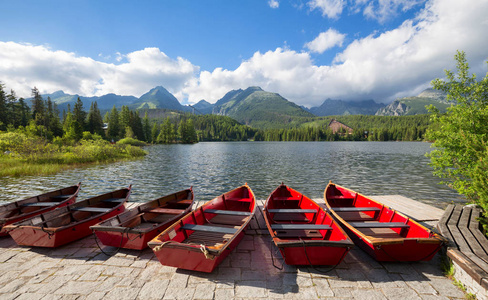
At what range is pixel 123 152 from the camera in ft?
133

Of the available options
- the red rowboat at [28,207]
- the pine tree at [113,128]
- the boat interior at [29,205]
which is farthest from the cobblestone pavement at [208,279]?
the pine tree at [113,128]

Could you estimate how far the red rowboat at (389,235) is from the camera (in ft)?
16.6

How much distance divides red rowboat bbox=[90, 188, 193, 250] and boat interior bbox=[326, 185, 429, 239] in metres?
6.08

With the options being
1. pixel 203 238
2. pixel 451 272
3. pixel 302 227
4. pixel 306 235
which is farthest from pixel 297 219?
pixel 451 272

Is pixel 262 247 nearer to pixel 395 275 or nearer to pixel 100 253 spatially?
pixel 395 275

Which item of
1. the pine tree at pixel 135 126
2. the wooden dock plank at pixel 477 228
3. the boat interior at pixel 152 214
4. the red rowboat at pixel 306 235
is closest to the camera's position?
the red rowboat at pixel 306 235

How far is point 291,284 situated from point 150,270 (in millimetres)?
3455

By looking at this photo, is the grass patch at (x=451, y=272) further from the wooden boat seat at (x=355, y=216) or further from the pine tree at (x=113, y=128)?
the pine tree at (x=113, y=128)

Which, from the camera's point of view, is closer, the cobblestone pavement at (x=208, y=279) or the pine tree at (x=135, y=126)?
the cobblestone pavement at (x=208, y=279)

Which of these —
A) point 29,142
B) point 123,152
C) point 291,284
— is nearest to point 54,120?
point 123,152

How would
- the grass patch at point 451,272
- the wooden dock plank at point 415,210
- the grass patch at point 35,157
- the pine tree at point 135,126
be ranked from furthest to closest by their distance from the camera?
the pine tree at point 135,126, the grass patch at point 35,157, the wooden dock plank at point 415,210, the grass patch at point 451,272

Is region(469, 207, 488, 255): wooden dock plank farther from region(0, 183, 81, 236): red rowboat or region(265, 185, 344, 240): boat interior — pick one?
region(0, 183, 81, 236): red rowboat

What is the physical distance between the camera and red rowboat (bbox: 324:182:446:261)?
507cm

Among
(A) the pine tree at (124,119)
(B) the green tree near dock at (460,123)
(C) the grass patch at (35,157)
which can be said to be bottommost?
(C) the grass patch at (35,157)
